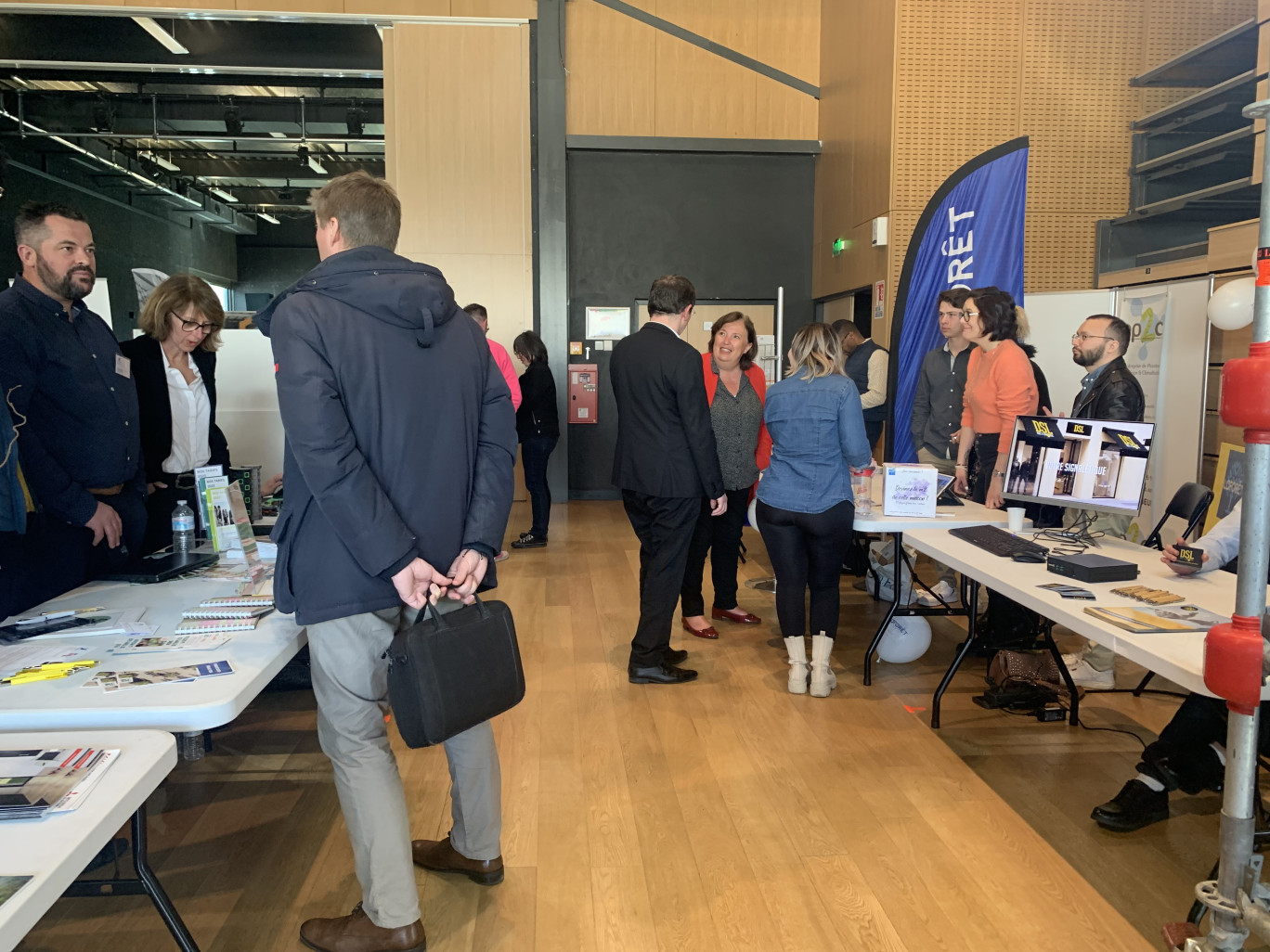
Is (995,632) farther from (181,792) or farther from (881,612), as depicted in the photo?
(181,792)

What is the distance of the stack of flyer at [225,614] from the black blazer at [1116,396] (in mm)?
3157

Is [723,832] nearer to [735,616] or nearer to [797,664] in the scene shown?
[797,664]

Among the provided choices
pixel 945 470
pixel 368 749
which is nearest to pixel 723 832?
pixel 368 749

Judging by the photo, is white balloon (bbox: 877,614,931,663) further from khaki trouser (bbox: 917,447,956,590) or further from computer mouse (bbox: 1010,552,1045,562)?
computer mouse (bbox: 1010,552,1045,562)

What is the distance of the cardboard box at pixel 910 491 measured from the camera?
13.0 ft

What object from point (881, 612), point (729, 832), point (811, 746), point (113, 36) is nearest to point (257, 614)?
point (729, 832)

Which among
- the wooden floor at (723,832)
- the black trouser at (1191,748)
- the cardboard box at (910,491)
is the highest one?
the cardboard box at (910,491)

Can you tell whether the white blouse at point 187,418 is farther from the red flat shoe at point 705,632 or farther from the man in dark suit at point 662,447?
the red flat shoe at point 705,632

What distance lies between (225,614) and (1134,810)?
2.56 meters

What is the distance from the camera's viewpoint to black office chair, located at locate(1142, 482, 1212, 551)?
11.2 feet

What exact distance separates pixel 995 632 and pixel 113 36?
8.72 meters

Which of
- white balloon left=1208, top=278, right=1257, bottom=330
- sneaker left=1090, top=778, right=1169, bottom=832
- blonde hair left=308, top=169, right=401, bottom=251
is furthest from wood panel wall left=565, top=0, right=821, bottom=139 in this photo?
sneaker left=1090, top=778, right=1169, bottom=832

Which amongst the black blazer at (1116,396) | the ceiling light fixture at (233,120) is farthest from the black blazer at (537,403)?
the ceiling light fixture at (233,120)

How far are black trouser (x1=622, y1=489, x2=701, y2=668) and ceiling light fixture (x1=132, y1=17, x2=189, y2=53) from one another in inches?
273
